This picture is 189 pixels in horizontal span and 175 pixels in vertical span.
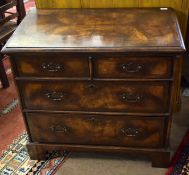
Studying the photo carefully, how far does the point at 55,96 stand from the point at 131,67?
42 centimetres

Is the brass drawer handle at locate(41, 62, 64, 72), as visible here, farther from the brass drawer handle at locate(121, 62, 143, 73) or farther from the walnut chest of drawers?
the brass drawer handle at locate(121, 62, 143, 73)

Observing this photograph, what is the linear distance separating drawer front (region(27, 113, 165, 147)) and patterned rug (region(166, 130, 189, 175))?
7.5 inches

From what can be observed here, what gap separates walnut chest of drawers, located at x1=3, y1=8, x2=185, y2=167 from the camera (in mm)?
1364

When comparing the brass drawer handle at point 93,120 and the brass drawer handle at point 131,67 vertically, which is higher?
the brass drawer handle at point 131,67

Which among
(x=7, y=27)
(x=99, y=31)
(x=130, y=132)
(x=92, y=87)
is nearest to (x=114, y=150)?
(x=130, y=132)

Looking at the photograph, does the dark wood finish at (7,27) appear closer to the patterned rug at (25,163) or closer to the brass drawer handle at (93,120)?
the patterned rug at (25,163)

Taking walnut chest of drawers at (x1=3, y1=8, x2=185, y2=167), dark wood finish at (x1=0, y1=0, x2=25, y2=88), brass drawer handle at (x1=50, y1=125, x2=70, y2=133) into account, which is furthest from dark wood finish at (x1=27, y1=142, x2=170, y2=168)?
dark wood finish at (x1=0, y1=0, x2=25, y2=88)

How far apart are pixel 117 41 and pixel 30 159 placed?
927 mm

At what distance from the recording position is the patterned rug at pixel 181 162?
1.69 meters

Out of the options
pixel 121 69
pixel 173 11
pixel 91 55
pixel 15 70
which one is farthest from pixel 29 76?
pixel 173 11

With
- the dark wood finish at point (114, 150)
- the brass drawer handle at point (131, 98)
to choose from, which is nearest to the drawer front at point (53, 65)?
the brass drawer handle at point (131, 98)

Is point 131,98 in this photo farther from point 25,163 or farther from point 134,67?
point 25,163

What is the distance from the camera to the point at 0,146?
1929 mm

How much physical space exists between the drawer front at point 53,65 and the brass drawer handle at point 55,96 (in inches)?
4.4
